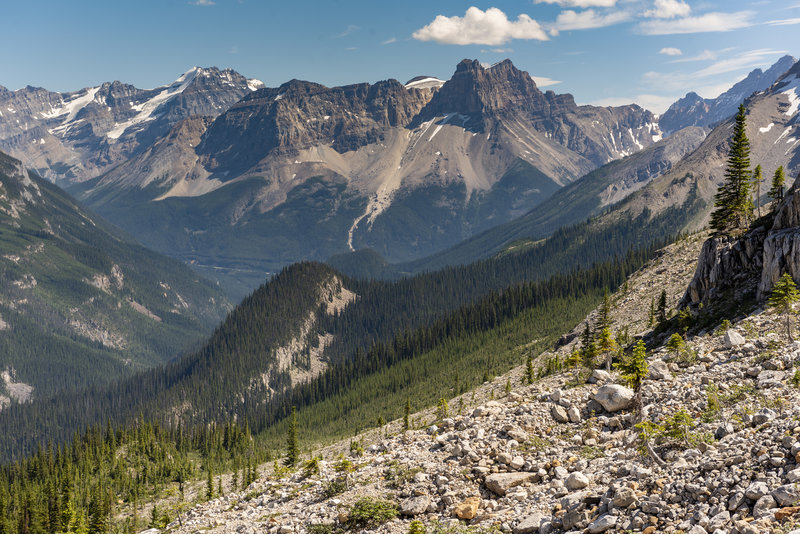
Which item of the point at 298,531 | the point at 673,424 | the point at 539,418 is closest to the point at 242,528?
the point at 298,531

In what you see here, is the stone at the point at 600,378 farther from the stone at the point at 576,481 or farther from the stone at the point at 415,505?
the stone at the point at 415,505

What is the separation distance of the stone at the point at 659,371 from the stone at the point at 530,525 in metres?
18.2

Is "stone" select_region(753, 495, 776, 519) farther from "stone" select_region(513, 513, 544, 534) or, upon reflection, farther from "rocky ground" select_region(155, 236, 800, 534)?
"stone" select_region(513, 513, 544, 534)

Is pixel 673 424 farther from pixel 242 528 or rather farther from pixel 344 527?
pixel 242 528

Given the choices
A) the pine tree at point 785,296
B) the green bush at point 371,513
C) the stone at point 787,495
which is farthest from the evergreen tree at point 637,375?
A: the green bush at point 371,513

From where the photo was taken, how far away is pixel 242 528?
45.5m

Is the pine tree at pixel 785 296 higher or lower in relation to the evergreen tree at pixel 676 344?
higher

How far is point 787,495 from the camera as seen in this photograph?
23.8 metres

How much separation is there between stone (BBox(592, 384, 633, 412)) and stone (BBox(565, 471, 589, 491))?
11225mm

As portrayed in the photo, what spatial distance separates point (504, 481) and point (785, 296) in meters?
28.6

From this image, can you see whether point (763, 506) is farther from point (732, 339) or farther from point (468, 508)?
point (732, 339)

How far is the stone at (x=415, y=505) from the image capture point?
37.3m

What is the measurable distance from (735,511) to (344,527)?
23.7 meters

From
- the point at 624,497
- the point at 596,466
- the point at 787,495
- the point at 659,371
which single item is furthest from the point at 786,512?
the point at 659,371
